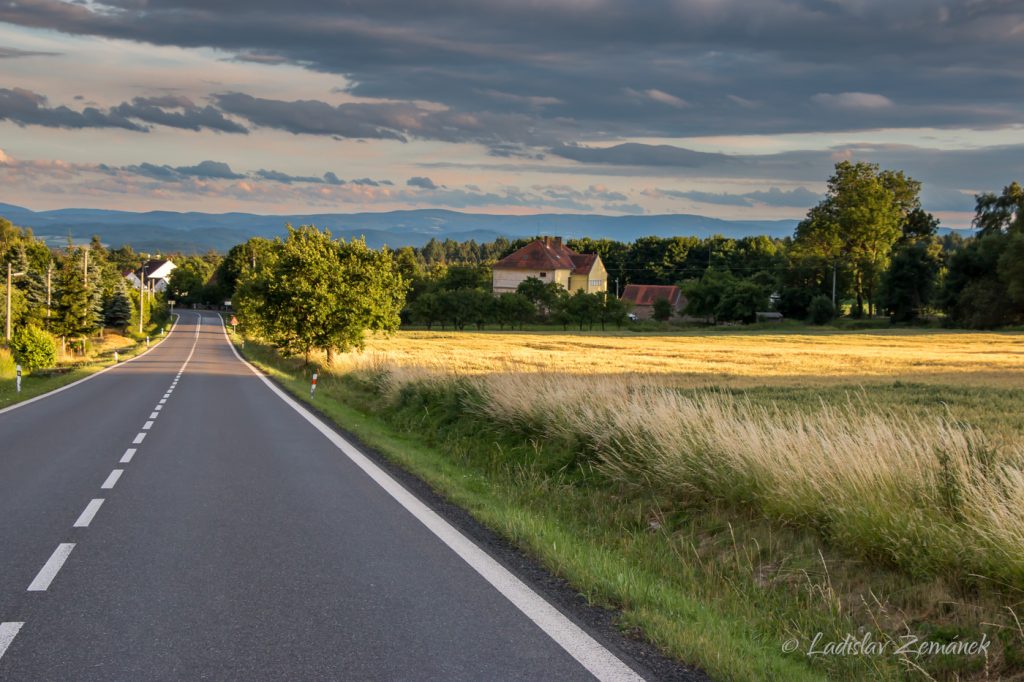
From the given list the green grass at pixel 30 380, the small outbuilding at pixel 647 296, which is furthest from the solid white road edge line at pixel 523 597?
the small outbuilding at pixel 647 296

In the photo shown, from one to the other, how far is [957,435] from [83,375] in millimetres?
32760

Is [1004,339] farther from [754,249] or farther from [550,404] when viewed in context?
[754,249]

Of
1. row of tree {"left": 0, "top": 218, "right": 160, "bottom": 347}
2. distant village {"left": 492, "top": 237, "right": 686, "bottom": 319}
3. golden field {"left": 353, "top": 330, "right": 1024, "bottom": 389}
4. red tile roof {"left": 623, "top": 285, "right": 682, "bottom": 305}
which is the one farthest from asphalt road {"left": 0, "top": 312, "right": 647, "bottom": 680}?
red tile roof {"left": 623, "top": 285, "right": 682, "bottom": 305}

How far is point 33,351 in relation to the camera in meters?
40.9

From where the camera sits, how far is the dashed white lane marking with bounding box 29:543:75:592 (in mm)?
6129

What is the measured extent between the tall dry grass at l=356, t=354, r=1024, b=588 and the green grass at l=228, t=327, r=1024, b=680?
0.18m

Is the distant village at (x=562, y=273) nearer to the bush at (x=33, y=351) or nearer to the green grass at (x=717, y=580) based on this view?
the bush at (x=33, y=351)

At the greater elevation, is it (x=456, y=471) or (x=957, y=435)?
(x=957, y=435)

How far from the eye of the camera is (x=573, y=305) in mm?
99688

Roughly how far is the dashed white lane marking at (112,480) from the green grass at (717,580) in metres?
3.54

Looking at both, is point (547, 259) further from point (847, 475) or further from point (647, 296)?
point (847, 475)

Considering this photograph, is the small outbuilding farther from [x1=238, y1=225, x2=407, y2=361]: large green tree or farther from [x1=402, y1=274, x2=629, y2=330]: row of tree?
[x1=238, y1=225, x2=407, y2=361]: large green tree

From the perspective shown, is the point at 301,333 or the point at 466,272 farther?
the point at 466,272

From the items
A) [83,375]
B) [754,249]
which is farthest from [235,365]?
[754,249]
